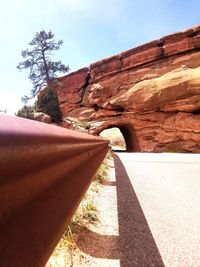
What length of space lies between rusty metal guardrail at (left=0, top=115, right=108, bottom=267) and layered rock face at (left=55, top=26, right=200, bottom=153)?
20874mm

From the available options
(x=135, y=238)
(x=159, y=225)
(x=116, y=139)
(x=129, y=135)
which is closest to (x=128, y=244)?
(x=135, y=238)

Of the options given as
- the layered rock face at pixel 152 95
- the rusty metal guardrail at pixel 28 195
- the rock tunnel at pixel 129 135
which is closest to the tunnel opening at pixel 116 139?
the rock tunnel at pixel 129 135

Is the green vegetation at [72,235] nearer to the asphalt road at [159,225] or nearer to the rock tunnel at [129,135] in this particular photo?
the asphalt road at [159,225]

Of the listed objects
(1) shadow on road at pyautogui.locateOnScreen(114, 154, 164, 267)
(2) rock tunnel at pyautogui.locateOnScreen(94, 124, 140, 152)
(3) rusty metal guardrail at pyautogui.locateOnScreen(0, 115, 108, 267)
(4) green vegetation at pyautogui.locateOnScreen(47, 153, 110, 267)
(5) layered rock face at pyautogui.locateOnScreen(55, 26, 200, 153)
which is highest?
(5) layered rock face at pyautogui.locateOnScreen(55, 26, 200, 153)

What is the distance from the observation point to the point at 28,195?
2.36 feet

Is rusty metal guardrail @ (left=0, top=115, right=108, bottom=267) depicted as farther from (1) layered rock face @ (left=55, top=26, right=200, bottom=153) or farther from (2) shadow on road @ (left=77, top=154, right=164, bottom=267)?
(1) layered rock face @ (left=55, top=26, right=200, bottom=153)

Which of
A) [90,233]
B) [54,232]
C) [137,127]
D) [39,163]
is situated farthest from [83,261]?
[137,127]

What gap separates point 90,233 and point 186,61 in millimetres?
22498

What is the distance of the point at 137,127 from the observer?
950 inches

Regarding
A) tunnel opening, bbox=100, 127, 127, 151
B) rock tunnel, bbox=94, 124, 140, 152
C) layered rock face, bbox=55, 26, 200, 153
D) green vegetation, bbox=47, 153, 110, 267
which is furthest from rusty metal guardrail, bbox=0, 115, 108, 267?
tunnel opening, bbox=100, 127, 127, 151

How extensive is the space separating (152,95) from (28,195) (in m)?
22.7

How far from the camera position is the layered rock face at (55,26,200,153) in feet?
70.1

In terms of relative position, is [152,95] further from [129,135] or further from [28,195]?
[28,195]

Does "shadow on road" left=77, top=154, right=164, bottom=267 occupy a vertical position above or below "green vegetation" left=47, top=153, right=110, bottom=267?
below
